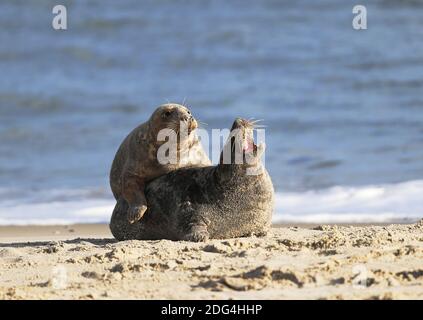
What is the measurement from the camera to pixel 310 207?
10375 millimetres

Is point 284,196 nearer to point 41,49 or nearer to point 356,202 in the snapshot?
point 356,202

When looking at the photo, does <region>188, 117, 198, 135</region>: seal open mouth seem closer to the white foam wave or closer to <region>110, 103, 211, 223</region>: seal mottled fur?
<region>110, 103, 211, 223</region>: seal mottled fur

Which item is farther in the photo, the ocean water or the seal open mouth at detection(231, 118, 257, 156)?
the ocean water

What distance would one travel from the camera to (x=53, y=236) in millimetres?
9016

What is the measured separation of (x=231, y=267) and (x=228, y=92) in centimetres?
1051

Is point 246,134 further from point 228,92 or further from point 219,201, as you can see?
point 228,92

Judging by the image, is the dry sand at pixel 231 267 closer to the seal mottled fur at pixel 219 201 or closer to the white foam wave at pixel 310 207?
the seal mottled fur at pixel 219 201

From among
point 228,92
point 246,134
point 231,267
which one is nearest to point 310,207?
point 246,134

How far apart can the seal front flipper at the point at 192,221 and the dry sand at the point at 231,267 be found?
0.18 metres

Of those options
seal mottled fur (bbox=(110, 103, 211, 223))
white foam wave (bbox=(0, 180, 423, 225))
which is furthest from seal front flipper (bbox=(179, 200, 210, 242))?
white foam wave (bbox=(0, 180, 423, 225))

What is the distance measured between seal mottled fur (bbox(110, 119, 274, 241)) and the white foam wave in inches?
89.6

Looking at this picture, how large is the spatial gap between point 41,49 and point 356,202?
32.9 feet

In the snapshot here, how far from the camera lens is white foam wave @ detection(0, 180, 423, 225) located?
9820 millimetres

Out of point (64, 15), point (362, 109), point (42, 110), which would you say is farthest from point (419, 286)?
point (64, 15)
